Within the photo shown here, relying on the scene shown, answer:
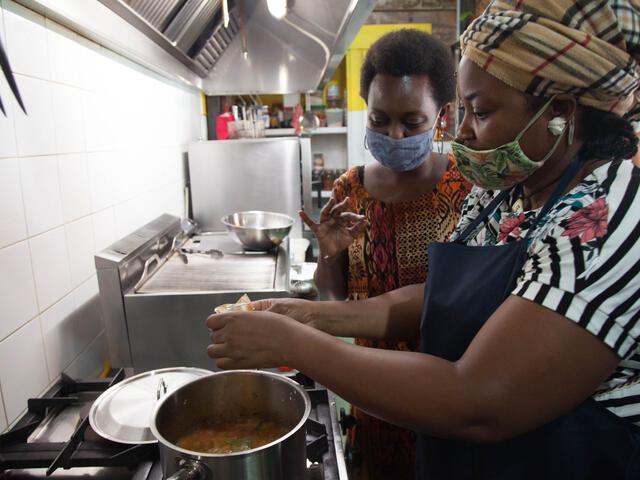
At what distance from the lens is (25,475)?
0.90 metres

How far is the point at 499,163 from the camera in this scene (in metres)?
0.76

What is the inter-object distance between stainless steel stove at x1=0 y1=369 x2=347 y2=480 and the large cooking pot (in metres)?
0.12

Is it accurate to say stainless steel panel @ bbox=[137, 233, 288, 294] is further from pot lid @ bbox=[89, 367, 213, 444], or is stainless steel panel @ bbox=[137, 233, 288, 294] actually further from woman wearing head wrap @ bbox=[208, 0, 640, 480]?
woman wearing head wrap @ bbox=[208, 0, 640, 480]

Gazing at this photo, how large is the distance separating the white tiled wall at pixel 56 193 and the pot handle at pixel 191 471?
683 mm

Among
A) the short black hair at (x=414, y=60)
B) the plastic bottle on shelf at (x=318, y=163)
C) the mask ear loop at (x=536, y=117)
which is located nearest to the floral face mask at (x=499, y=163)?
the mask ear loop at (x=536, y=117)

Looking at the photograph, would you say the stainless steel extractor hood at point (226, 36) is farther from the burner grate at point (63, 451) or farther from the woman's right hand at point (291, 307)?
the burner grate at point (63, 451)

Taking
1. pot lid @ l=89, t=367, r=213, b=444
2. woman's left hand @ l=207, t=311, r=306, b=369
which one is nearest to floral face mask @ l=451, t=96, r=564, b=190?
woman's left hand @ l=207, t=311, r=306, b=369

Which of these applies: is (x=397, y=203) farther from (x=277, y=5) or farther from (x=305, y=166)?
(x=305, y=166)

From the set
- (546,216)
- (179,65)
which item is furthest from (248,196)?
(546,216)

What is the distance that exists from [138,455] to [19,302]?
0.53 metres

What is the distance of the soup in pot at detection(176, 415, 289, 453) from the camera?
2.64 feet

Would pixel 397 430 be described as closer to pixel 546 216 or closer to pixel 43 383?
pixel 546 216

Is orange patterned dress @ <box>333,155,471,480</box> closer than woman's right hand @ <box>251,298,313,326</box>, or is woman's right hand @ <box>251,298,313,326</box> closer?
woman's right hand @ <box>251,298,313,326</box>

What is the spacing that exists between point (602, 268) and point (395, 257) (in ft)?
2.56
